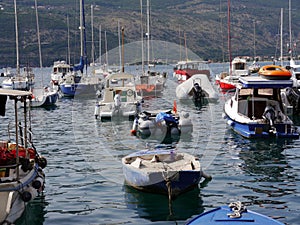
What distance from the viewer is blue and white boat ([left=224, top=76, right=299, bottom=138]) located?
2664 cm

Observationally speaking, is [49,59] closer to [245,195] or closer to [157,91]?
[157,91]

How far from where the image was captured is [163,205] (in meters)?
15.8

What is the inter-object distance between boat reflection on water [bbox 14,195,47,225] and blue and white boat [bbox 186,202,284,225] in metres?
5.35

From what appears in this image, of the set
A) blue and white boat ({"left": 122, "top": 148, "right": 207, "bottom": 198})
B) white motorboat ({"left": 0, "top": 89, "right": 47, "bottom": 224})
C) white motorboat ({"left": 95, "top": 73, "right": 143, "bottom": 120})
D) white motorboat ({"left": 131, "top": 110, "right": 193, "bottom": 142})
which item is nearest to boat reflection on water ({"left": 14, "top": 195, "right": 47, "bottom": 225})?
white motorboat ({"left": 0, "top": 89, "right": 47, "bottom": 224})

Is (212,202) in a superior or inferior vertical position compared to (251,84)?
inferior

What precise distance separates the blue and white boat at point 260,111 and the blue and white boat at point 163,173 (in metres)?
9.25

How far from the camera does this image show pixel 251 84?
27453 mm

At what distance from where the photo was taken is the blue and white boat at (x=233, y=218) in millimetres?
11125

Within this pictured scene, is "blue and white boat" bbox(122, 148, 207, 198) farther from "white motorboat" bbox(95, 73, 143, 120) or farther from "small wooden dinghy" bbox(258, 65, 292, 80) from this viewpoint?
"white motorboat" bbox(95, 73, 143, 120)

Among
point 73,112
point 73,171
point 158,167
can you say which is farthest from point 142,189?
point 73,112

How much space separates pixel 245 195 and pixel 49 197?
6180 mm

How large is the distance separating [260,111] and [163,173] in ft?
47.0

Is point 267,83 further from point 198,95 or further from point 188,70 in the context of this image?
point 188,70

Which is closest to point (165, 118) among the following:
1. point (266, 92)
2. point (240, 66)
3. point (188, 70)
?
A: point (266, 92)
